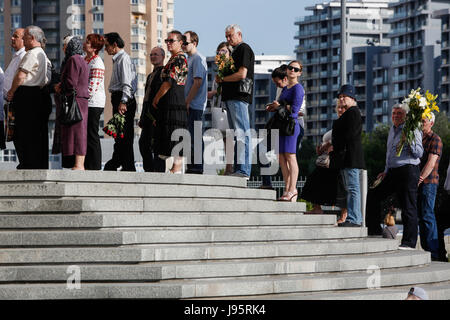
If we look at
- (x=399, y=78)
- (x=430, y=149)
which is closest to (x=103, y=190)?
(x=430, y=149)

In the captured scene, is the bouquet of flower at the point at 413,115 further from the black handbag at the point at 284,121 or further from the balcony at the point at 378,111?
the balcony at the point at 378,111

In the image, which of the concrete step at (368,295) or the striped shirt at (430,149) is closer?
the concrete step at (368,295)

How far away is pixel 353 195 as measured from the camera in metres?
12.1

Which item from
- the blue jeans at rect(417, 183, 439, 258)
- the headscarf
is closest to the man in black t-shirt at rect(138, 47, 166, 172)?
the headscarf

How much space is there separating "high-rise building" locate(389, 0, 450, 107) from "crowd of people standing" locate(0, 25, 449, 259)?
11846 cm

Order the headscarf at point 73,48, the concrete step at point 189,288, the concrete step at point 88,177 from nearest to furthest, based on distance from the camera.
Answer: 1. the concrete step at point 189,288
2. the concrete step at point 88,177
3. the headscarf at point 73,48

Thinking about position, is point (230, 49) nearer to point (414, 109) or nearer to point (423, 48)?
point (414, 109)

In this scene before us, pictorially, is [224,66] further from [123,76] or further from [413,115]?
[413,115]

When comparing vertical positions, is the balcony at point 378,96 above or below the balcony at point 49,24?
below

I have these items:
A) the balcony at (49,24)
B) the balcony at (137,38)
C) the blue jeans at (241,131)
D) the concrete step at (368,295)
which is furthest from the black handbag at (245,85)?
the balcony at (49,24)

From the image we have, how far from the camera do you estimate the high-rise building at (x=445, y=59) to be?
124 metres

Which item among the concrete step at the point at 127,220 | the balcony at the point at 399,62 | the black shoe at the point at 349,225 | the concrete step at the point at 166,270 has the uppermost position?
the balcony at the point at 399,62

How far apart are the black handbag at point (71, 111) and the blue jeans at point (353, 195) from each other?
326cm

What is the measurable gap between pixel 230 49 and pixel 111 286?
17.4 feet
